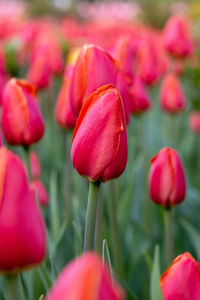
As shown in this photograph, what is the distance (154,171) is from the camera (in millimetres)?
1021

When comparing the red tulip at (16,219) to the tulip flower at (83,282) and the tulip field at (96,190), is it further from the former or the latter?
the tulip flower at (83,282)

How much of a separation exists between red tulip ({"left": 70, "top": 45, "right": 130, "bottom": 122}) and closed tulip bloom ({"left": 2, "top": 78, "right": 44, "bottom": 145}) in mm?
222

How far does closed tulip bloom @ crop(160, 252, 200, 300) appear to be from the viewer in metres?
0.67

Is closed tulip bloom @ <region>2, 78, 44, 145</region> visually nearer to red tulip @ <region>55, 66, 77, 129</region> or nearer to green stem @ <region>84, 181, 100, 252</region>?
red tulip @ <region>55, 66, 77, 129</region>

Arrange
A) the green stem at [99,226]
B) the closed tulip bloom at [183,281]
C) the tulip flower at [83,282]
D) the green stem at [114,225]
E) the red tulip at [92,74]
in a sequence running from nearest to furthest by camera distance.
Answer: the tulip flower at [83,282] → the closed tulip bloom at [183,281] → the red tulip at [92,74] → the green stem at [99,226] → the green stem at [114,225]

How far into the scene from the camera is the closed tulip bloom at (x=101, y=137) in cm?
68

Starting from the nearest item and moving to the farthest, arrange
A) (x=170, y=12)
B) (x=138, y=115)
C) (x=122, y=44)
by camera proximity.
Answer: (x=122, y=44), (x=138, y=115), (x=170, y=12)

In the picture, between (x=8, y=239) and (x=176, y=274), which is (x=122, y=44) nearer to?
(x=176, y=274)

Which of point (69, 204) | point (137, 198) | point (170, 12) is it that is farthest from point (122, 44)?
point (170, 12)

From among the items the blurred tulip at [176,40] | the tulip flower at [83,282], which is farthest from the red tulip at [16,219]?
the blurred tulip at [176,40]

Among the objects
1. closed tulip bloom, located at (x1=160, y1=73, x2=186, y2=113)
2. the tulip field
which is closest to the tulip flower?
the tulip field

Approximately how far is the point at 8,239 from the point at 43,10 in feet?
32.3

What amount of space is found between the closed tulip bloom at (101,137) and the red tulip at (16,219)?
197 mm

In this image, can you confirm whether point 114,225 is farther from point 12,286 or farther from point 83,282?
point 83,282
